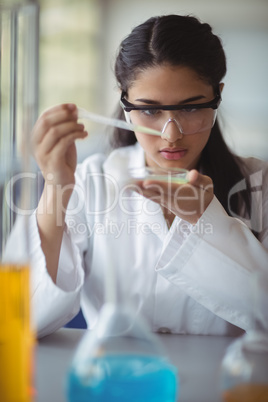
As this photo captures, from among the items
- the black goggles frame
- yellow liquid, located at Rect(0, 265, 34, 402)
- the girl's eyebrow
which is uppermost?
the girl's eyebrow

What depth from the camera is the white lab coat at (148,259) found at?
1122 mm

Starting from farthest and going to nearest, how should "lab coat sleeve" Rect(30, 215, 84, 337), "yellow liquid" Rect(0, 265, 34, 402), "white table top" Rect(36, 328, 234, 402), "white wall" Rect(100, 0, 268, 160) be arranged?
1. "white wall" Rect(100, 0, 268, 160)
2. "lab coat sleeve" Rect(30, 215, 84, 337)
3. "white table top" Rect(36, 328, 234, 402)
4. "yellow liquid" Rect(0, 265, 34, 402)

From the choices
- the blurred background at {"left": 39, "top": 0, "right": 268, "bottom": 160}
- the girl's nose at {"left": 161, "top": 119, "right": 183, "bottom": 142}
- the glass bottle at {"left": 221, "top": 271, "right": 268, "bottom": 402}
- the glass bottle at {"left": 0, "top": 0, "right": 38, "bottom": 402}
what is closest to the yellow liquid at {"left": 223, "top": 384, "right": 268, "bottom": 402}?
the glass bottle at {"left": 221, "top": 271, "right": 268, "bottom": 402}

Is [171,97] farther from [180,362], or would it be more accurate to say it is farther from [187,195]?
[180,362]

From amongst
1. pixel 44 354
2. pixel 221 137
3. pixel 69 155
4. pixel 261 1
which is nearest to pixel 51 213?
pixel 69 155

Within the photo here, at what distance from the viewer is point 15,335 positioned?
570 mm

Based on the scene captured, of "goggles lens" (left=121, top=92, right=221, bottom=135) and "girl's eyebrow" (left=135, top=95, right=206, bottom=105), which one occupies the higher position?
"girl's eyebrow" (left=135, top=95, right=206, bottom=105)

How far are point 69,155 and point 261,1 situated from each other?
549 centimetres

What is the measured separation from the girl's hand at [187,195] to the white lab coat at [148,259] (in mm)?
23

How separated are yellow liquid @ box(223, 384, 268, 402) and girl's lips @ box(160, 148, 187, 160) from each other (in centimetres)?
77

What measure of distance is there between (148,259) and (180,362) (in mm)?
597

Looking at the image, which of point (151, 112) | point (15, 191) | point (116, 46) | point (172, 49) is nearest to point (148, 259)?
point (151, 112)

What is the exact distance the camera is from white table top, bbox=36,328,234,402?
712 millimetres

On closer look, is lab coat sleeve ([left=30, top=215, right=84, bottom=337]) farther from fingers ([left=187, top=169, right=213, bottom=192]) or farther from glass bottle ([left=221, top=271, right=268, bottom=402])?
glass bottle ([left=221, top=271, right=268, bottom=402])
